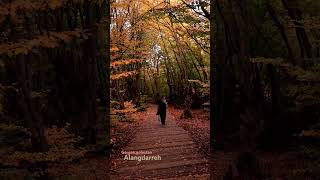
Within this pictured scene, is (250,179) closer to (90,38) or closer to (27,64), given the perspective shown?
(27,64)

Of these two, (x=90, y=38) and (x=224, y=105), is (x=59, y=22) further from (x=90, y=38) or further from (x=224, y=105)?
(x=224, y=105)

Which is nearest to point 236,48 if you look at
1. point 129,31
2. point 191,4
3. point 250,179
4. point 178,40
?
point 250,179

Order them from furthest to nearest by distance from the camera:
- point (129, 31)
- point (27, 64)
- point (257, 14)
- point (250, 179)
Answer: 1. point (129, 31)
2. point (257, 14)
3. point (250, 179)
4. point (27, 64)

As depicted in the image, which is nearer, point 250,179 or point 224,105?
point 250,179

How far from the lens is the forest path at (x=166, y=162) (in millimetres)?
8188

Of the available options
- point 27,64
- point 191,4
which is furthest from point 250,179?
point 191,4

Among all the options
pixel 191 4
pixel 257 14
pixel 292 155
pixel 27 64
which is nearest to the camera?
pixel 27 64

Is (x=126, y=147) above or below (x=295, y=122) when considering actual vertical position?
below

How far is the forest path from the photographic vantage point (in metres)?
8.19

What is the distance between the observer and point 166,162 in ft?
30.8

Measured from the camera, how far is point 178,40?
2173 cm

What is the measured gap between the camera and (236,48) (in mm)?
7211

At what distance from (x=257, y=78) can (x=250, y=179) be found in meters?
3.58

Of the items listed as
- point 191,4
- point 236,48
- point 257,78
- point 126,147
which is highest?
point 191,4
